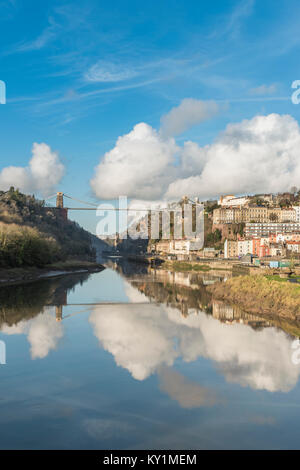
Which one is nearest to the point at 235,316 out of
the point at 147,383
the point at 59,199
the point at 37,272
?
the point at 147,383

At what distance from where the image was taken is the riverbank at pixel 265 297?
17.8m

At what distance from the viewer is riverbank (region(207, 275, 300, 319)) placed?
17828 millimetres

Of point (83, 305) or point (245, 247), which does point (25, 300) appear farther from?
point (245, 247)

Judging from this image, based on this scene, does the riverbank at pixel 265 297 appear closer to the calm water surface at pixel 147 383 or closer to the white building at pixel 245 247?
the calm water surface at pixel 147 383

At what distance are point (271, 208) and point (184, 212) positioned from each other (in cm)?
2453

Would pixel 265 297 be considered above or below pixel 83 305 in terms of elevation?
above

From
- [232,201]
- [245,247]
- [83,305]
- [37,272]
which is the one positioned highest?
[232,201]

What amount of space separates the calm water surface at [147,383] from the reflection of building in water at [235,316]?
0.08 metres

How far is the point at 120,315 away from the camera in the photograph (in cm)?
1902

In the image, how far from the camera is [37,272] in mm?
38750

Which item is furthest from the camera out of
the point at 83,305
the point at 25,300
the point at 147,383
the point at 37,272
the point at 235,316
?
the point at 37,272

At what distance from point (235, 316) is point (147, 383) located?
983cm

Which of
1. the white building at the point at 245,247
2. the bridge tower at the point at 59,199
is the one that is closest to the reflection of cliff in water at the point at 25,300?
the white building at the point at 245,247
